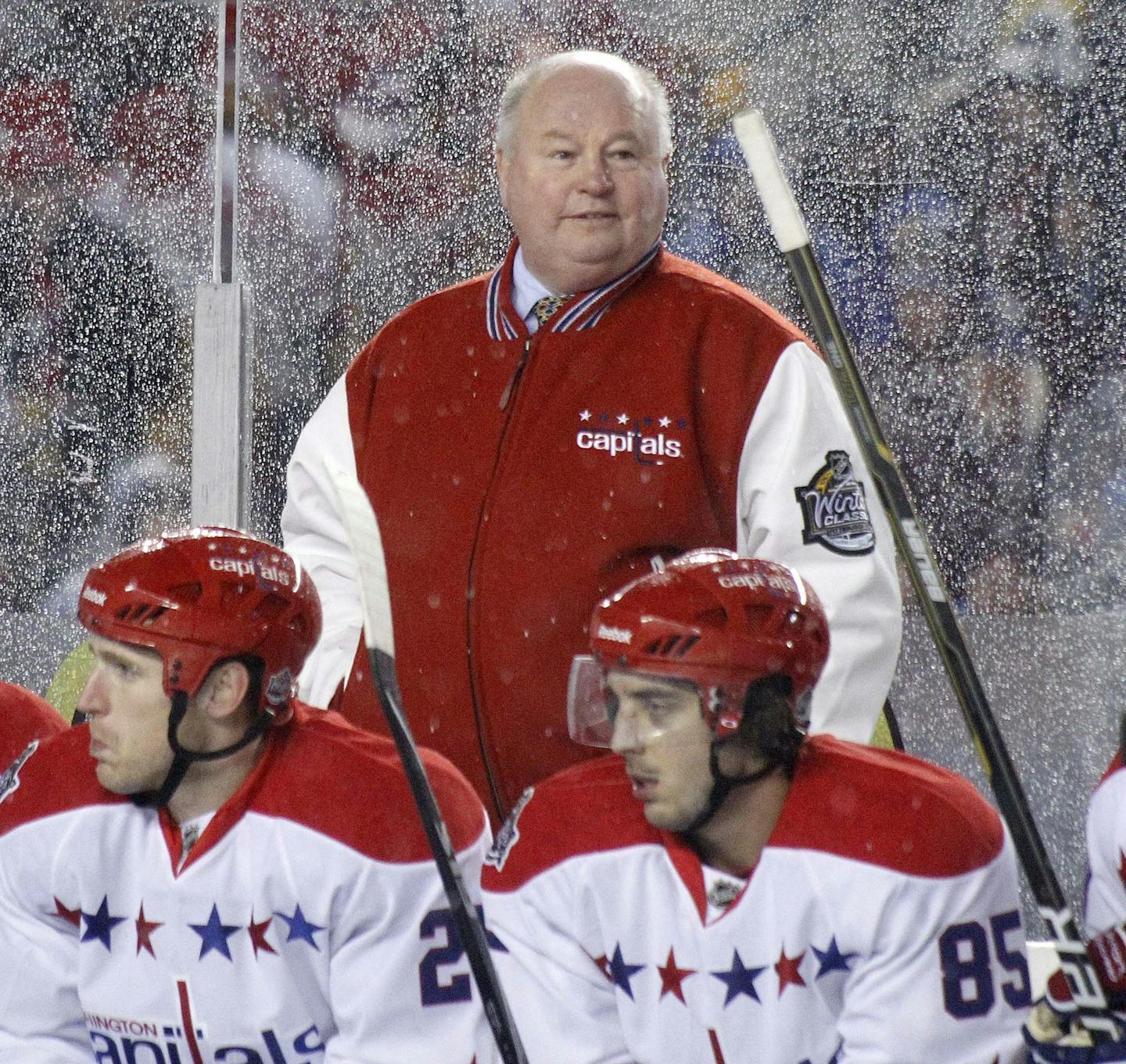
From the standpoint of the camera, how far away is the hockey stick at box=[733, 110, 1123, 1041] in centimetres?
131

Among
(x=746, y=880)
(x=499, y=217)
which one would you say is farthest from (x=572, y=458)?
(x=499, y=217)

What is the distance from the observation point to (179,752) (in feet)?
5.05

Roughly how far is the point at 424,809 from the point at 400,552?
449 mm

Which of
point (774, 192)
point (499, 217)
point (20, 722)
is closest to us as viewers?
point (774, 192)

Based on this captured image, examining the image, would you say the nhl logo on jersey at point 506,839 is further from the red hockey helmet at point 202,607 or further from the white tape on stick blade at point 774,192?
the white tape on stick blade at point 774,192

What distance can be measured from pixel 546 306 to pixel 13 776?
72cm

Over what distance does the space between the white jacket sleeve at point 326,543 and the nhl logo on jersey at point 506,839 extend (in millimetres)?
372

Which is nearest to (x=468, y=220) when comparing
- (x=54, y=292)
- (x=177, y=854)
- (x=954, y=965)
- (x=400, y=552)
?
(x=54, y=292)

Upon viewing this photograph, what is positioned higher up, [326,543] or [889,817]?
[326,543]

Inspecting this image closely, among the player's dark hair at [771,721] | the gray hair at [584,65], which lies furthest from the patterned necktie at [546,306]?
the player's dark hair at [771,721]

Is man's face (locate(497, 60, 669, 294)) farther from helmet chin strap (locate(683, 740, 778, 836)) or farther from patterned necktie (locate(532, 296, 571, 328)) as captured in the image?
helmet chin strap (locate(683, 740, 778, 836))

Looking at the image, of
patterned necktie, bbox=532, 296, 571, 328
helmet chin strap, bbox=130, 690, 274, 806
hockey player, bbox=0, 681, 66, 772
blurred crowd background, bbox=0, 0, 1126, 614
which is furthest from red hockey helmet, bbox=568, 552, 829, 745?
blurred crowd background, bbox=0, 0, 1126, 614

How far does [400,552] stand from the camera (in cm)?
179

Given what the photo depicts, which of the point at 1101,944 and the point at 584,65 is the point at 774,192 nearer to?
the point at 584,65
